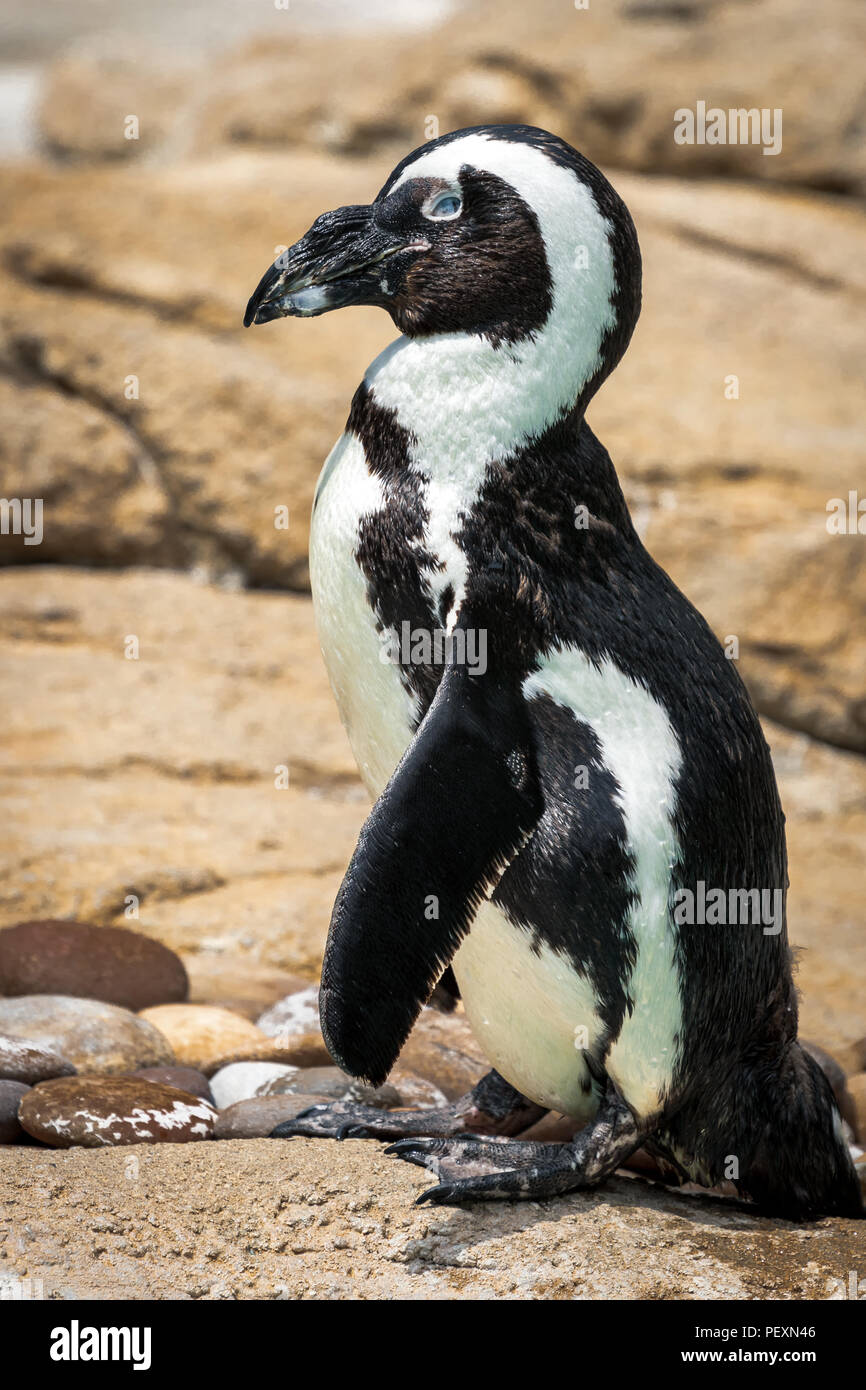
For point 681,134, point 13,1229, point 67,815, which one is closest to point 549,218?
point 13,1229

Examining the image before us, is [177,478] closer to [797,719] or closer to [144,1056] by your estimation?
[797,719]

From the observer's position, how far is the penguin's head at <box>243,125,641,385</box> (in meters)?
2.35

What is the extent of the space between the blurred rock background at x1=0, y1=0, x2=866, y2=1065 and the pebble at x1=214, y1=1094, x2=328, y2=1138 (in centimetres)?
138

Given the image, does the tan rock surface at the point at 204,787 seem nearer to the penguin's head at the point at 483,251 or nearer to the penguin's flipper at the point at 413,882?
the penguin's flipper at the point at 413,882

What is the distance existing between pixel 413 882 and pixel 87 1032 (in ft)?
4.02

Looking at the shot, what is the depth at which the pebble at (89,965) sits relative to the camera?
3.50m

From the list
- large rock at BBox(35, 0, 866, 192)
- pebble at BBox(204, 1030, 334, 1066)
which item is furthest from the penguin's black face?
large rock at BBox(35, 0, 866, 192)

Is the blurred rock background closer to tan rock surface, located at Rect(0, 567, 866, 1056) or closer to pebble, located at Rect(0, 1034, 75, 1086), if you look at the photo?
tan rock surface, located at Rect(0, 567, 866, 1056)

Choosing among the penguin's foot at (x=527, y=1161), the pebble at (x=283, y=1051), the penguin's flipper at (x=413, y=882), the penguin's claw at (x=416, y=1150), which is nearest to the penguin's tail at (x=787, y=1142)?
the penguin's foot at (x=527, y=1161)

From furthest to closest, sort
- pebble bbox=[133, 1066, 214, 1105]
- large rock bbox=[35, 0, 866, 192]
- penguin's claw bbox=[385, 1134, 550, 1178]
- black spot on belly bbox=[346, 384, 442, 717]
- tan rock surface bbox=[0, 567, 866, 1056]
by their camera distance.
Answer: large rock bbox=[35, 0, 866, 192], tan rock surface bbox=[0, 567, 866, 1056], pebble bbox=[133, 1066, 214, 1105], penguin's claw bbox=[385, 1134, 550, 1178], black spot on belly bbox=[346, 384, 442, 717]

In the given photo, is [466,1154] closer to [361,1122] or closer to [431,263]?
[361,1122]

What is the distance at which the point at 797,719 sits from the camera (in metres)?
6.59

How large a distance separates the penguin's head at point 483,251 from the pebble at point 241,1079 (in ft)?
5.46

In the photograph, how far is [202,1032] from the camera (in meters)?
3.36
